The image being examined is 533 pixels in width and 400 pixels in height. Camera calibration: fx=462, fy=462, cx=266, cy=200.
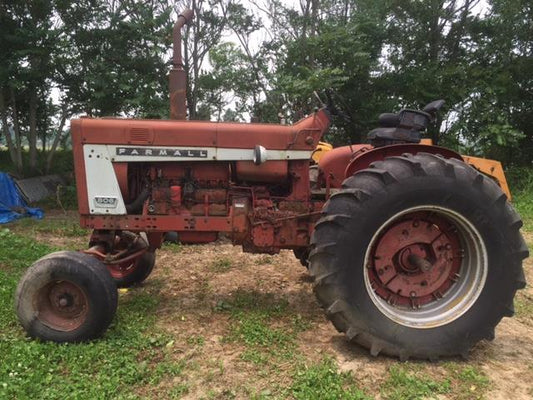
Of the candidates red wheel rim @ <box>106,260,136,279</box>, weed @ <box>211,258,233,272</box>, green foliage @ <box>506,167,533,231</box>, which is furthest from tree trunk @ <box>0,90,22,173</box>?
green foliage @ <box>506,167,533,231</box>

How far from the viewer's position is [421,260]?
132 inches

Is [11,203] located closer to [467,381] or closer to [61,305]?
[61,305]

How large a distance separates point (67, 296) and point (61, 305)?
7 cm

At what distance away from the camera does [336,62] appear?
11898 mm

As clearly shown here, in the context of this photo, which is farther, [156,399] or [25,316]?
[25,316]

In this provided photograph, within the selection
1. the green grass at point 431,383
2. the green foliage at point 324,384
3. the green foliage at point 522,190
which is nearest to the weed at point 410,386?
the green grass at point 431,383

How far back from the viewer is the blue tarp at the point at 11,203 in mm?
8883

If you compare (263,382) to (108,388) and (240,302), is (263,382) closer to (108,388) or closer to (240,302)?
(108,388)

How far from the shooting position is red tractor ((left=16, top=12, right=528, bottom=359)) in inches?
121

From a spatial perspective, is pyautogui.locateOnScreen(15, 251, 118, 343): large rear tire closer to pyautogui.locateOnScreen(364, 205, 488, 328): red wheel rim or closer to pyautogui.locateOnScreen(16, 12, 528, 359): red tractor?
pyautogui.locateOnScreen(16, 12, 528, 359): red tractor

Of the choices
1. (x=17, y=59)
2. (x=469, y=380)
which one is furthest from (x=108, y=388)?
(x=17, y=59)

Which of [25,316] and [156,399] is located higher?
[25,316]

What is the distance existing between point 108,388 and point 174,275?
8.10ft

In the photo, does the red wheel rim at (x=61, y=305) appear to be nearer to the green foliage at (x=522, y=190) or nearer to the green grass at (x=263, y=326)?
the green grass at (x=263, y=326)
